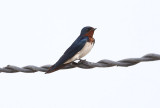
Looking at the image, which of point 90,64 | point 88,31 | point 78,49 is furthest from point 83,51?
point 90,64

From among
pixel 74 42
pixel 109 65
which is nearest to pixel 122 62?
pixel 109 65

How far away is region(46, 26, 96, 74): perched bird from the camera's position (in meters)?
5.71

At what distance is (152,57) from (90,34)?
2.35m

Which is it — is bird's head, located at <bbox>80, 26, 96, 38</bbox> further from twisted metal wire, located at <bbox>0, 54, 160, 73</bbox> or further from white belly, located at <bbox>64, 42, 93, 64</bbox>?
twisted metal wire, located at <bbox>0, 54, 160, 73</bbox>

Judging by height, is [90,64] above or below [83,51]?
below

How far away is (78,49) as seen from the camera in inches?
239

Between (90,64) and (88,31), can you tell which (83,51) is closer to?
(88,31)

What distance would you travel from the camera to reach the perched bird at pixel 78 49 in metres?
5.71

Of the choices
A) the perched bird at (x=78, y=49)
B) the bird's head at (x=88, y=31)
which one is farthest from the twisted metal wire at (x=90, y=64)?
the bird's head at (x=88, y=31)

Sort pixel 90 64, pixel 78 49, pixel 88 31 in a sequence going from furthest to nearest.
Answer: pixel 88 31, pixel 78 49, pixel 90 64

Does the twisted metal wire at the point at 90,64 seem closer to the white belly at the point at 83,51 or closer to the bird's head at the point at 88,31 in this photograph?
the white belly at the point at 83,51

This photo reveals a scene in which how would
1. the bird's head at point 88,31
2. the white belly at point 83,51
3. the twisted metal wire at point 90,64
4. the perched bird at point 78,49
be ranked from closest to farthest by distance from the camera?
the twisted metal wire at point 90,64 → the perched bird at point 78,49 → the white belly at point 83,51 → the bird's head at point 88,31

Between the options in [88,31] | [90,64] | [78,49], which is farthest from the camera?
[88,31]

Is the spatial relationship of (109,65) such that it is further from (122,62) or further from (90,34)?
(90,34)
